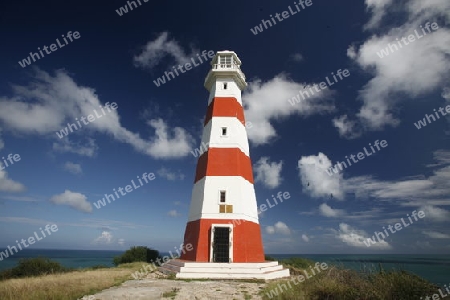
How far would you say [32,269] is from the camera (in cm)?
1597

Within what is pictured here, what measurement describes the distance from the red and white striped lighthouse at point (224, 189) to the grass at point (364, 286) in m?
6.00

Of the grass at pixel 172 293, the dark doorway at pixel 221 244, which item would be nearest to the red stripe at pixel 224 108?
the dark doorway at pixel 221 244

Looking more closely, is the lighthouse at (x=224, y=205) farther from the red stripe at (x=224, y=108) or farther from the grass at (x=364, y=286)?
the grass at (x=364, y=286)

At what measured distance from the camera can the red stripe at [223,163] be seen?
51.7 feet

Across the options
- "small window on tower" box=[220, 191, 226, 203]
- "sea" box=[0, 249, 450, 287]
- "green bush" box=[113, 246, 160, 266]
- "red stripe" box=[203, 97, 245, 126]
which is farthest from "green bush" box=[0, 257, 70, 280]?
"red stripe" box=[203, 97, 245, 126]

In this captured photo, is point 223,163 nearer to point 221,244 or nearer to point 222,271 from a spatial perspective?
point 221,244

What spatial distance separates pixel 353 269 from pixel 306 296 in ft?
6.01

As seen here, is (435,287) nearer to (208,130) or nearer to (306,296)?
(306,296)

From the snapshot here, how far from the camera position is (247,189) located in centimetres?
1609

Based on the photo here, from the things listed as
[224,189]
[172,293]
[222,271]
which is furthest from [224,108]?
[172,293]

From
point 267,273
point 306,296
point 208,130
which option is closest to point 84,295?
point 306,296

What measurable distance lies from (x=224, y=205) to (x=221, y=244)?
2039 millimetres

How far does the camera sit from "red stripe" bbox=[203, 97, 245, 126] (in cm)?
1736

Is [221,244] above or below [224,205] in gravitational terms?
below
